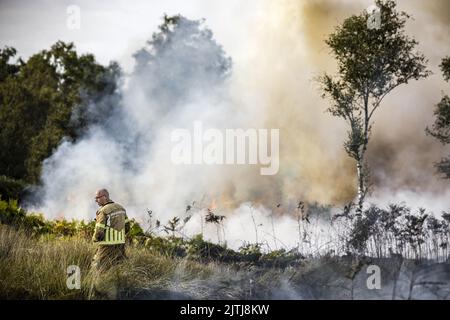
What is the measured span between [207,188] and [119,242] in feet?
35.8

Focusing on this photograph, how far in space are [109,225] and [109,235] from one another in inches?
6.4

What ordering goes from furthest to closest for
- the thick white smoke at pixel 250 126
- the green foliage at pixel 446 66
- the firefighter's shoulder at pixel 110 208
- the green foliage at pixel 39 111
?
the green foliage at pixel 39 111 → the thick white smoke at pixel 250 126 → the green foliage at pixel 446 66 → the firefighter's shoulder at pixel 110 208

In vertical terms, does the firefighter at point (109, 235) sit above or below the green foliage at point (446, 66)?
below

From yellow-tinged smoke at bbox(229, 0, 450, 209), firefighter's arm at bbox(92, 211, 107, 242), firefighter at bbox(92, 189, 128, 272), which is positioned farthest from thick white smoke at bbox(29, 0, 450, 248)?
firefighter's arm at bbox(92, 211, 107, 242)

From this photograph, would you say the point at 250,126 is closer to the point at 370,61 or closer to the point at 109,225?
the point at 370,61

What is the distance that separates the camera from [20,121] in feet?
74.0

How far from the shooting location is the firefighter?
922cm

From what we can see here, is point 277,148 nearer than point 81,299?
No

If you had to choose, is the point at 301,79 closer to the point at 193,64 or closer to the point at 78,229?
the point at 193,64

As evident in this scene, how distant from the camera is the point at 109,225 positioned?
9297 millimetres

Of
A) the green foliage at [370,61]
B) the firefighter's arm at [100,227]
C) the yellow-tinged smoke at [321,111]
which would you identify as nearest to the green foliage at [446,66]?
the green foliage at [370,61]

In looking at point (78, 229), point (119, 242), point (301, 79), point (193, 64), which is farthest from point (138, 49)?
point (119, 242)

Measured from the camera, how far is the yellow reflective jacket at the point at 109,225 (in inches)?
364

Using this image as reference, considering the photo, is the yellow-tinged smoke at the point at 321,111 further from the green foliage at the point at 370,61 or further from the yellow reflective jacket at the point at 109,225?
the yellow reflective jacket at the point at 109,225
